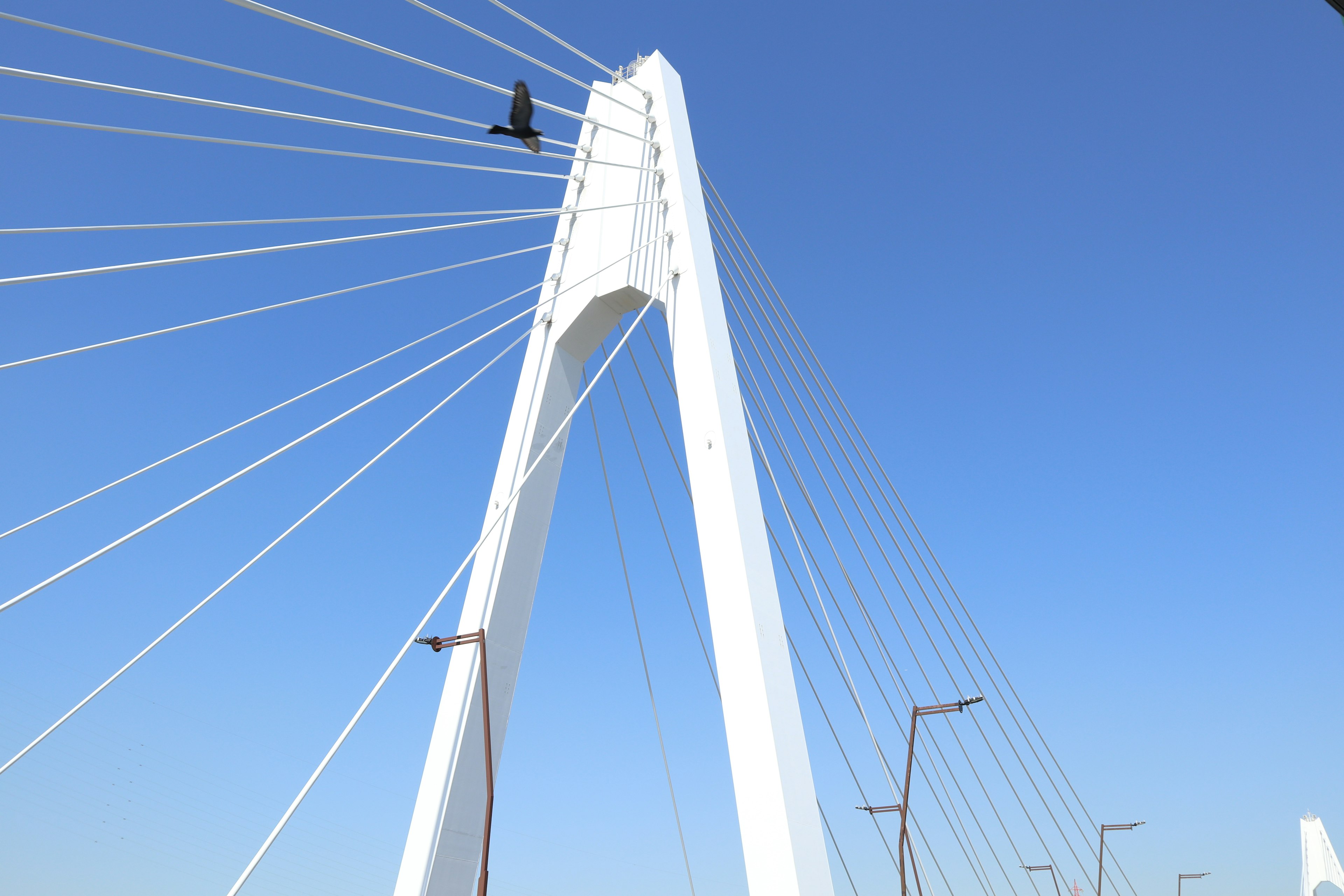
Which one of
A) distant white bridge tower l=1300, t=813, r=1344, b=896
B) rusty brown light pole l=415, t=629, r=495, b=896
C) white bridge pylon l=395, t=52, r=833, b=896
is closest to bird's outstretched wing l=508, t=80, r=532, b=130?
white bridge pylon l=395, t=52, r=833, b=896

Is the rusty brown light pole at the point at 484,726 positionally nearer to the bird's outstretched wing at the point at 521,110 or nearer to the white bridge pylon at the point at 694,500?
the white bridge pylon at the point at 694,500

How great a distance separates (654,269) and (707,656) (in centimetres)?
401

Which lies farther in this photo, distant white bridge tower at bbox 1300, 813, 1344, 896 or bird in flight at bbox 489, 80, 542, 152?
distant white bridge tower at bbox 1300, 813, 1344, 896

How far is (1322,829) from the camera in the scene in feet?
130

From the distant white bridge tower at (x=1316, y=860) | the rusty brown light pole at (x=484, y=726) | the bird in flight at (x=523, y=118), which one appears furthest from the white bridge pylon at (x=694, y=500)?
the distant white bridge tower at (x=1316, y=860)

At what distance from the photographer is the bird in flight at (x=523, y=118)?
5.19 metres

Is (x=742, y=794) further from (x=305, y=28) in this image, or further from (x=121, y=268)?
(x=305, y=28)

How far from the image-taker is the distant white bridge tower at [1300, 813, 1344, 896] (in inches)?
1486

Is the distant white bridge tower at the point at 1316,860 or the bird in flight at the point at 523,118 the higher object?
the bird in flight at the point at 523,118

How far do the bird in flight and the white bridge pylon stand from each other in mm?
1780

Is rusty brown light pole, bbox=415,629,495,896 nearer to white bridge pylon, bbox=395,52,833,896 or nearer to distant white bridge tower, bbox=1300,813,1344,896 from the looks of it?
white bridge pylon, bbox=395,52,833,896

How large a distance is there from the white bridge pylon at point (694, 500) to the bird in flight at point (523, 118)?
1780mm

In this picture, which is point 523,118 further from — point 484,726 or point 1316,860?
point 1316,860

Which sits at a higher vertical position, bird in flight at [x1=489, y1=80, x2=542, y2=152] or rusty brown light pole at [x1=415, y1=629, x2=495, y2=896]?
bird in flight at [x1=489, y1=80, x2=542, y2=152]
